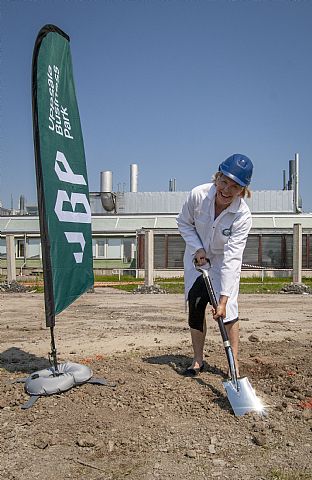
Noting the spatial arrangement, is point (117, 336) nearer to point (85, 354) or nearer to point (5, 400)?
point (85, 354)

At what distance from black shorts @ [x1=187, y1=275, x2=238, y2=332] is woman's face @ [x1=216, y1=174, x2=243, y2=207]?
784 mm

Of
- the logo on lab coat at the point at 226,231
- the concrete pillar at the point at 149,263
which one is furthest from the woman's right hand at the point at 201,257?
the concrete pillar at the point at 149,263

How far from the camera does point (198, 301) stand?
15.7 feet

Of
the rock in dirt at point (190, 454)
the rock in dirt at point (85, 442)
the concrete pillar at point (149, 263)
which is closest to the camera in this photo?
the rock in dirt at point (190, 454)

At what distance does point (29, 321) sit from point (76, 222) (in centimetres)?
500

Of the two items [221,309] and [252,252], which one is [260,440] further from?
[252,252]

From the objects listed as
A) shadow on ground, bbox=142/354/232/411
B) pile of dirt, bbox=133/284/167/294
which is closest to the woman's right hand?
shadow on ground, bbox=142/354/232/411

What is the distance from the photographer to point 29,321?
30.6 ft

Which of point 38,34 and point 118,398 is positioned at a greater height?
point 38,34

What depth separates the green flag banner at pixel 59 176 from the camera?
4.32 m

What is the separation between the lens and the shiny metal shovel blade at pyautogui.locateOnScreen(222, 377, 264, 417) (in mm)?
3793

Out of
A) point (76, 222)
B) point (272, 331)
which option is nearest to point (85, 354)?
point (76, 222)

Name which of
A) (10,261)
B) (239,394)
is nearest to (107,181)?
(10,261)

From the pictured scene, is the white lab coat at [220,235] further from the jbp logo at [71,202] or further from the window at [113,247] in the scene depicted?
the window at [113,247]
